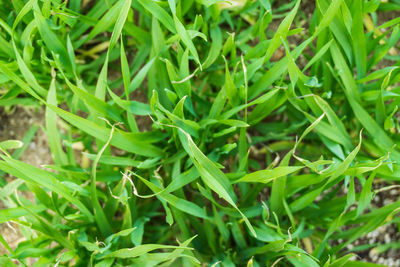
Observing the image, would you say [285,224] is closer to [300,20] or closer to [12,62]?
[300,20]

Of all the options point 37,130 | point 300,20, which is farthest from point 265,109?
point 37,130

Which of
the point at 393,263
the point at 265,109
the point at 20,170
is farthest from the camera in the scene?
the point at 393,263

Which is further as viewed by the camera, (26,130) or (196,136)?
(26,130)

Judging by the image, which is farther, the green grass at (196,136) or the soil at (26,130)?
the soil at (26,130)

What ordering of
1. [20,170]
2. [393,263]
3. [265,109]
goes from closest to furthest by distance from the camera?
[20,170] → [265,109] → [393,263]

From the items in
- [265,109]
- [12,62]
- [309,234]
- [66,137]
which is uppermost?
[12,62]

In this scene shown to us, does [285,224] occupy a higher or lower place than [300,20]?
lower

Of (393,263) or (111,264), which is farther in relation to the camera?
(393,263)

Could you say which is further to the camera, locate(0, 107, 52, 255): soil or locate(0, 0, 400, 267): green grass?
locate(0, 107, 52, 255): soil
